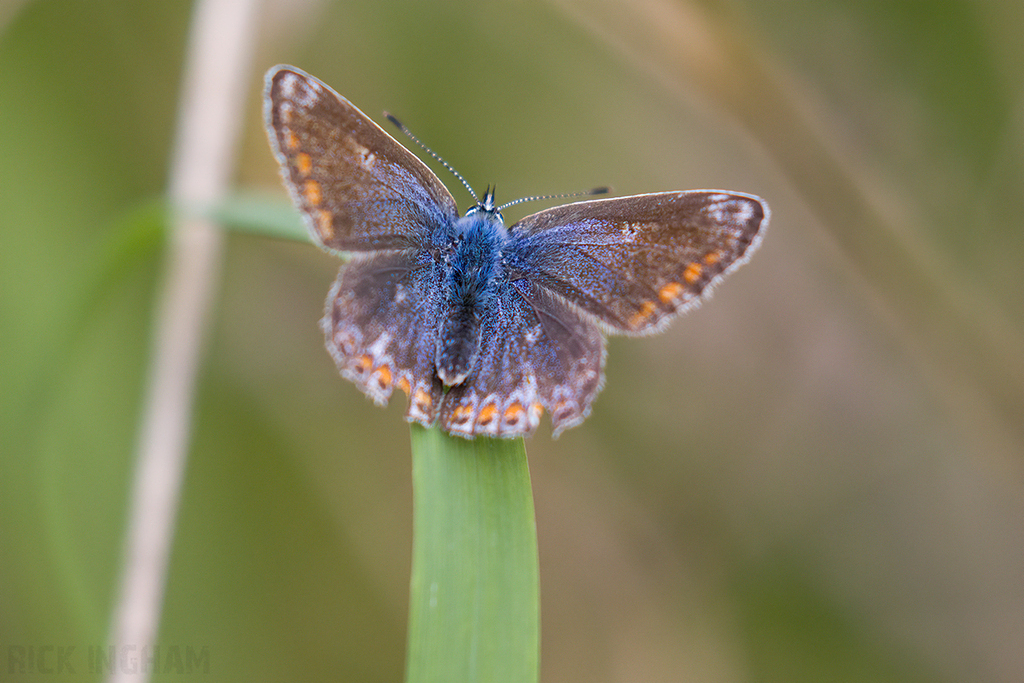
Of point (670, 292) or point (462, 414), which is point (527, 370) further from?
point (670, 292)

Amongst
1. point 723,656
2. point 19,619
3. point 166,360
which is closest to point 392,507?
point 166,360

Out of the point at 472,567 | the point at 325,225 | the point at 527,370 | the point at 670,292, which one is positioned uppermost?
the point at 325,225

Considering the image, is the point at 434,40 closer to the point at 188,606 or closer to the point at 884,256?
the point at 884,256

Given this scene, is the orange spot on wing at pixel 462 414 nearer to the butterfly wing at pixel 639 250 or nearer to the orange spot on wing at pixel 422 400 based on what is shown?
the orange spot on wing at pixel 422 400

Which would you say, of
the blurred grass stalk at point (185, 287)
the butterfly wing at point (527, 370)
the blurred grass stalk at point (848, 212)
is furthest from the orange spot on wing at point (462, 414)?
the blurred grass stalk at point (848, 212)

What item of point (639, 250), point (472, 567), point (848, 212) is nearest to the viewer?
point (472, 567)

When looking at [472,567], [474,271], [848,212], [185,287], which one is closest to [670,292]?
[474,271]

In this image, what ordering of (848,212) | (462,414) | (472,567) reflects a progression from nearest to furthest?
(472,567), (462,414), (848,212)
